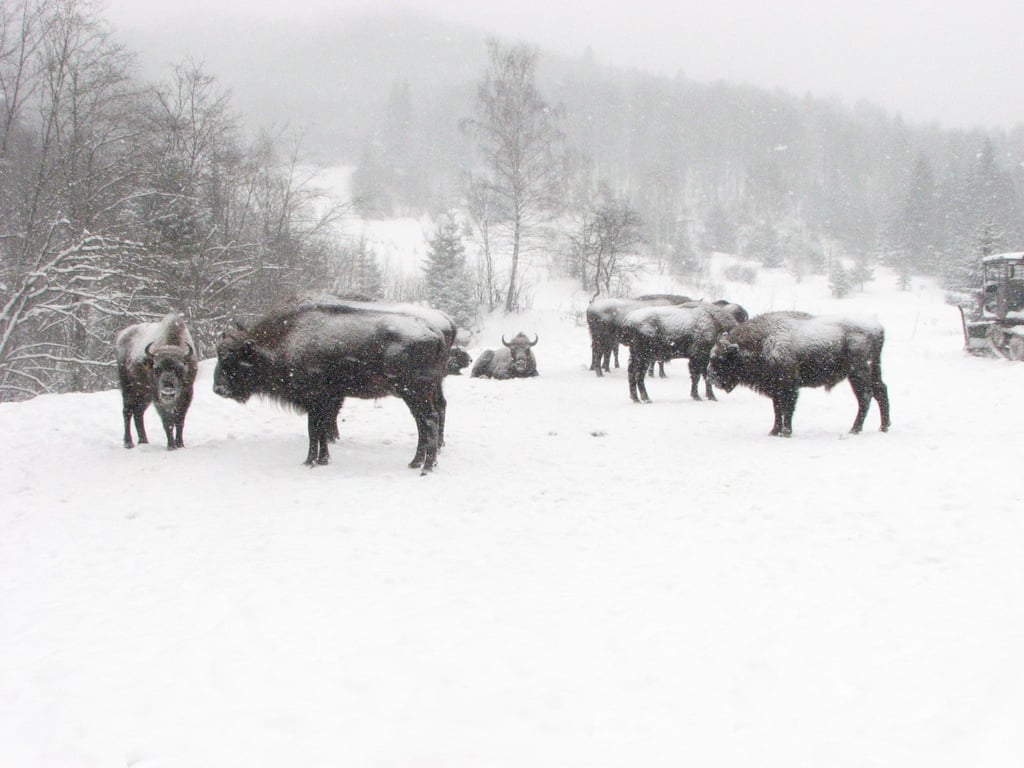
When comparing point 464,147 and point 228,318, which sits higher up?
point 464,147

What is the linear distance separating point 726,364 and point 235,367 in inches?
273

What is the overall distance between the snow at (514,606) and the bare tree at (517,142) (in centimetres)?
2317

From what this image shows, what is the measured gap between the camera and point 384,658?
3279 mm

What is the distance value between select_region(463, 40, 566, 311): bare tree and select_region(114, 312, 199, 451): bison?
21.4m

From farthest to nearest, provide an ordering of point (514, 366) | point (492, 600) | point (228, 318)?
1. point (228, 318)
2. point (514, 366)
3. point (492, 600)

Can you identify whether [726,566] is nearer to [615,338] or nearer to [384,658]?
[384,658]

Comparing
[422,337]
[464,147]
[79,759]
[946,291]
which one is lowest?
[79,759]

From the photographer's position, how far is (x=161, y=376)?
7.77 m

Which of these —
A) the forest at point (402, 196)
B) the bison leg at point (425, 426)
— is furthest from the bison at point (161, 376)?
the forest at point (402, 196)

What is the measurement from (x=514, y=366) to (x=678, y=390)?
455 centimetres

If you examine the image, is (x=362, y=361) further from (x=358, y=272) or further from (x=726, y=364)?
(x=358, y=272)

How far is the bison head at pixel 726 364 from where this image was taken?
9.89 m

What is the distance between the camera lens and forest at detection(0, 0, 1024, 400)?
49.4 ft

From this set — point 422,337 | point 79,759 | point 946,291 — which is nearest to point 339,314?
point 422,337
